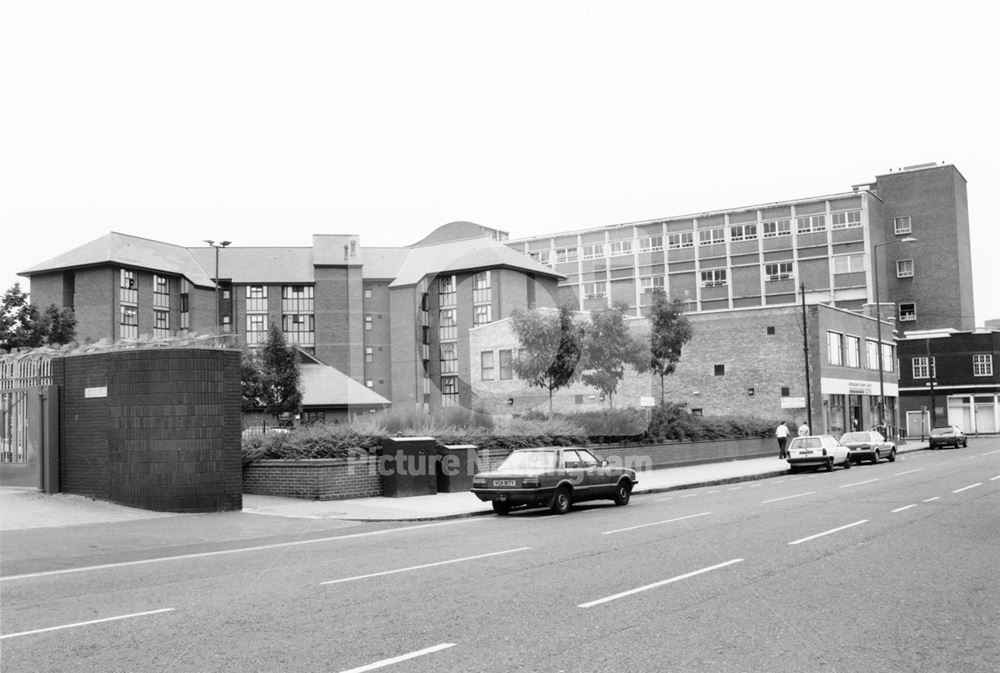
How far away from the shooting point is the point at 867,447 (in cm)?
4078

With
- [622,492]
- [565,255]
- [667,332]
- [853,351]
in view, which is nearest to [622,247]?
[565,255]

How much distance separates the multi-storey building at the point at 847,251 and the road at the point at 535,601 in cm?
7965

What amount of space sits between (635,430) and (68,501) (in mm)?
21254

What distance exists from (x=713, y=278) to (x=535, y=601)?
323 feet

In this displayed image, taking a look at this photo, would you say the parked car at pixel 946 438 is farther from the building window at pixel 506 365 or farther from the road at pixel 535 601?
the road at pixel 535 601

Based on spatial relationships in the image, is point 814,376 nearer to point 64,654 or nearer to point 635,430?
point 635,430

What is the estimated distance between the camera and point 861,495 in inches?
880

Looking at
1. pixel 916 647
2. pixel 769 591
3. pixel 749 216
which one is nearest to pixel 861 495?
pixel 769 591

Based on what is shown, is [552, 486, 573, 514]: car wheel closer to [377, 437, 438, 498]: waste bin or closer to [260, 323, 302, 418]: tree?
[377, 437, 438, 498]: waste bin

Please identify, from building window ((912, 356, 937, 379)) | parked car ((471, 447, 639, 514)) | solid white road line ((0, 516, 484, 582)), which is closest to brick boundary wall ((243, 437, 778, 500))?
parked car ((471, 447, 639, 514))

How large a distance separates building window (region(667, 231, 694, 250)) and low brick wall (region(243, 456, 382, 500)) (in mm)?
87208

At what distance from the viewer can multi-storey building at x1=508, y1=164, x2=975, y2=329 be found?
96.6 metres

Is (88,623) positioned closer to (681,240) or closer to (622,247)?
(622,247)

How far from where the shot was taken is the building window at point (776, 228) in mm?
99688
